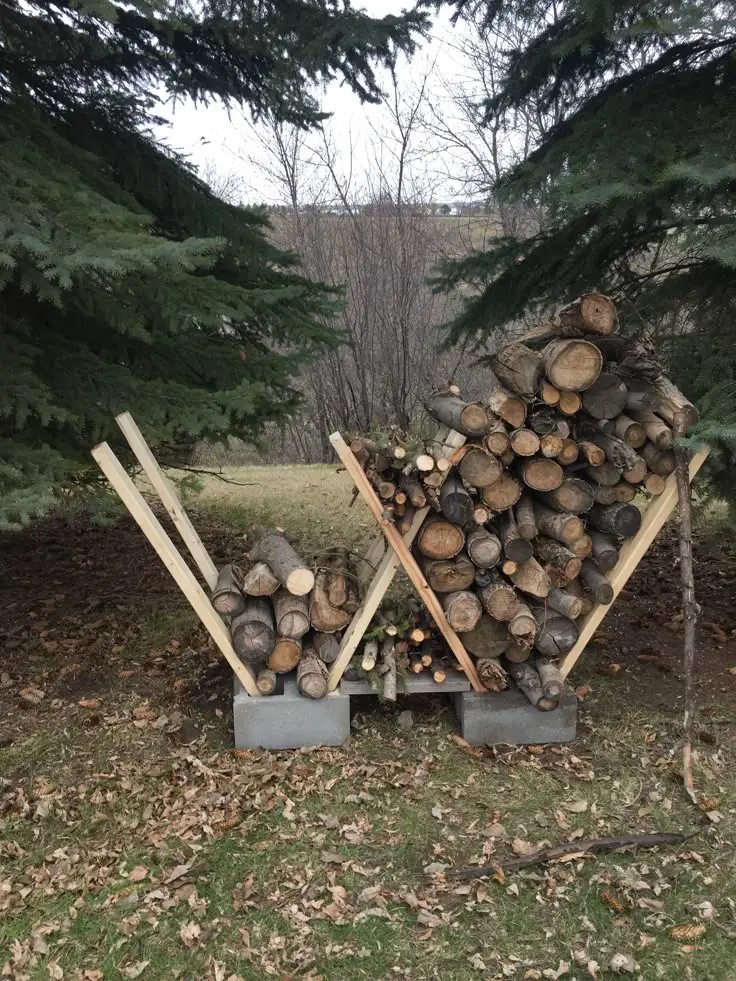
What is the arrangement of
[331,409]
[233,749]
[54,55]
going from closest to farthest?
1. [233,749]
2. [54,55]
3. [331,409]

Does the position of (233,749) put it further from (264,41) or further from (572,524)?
(264,41)

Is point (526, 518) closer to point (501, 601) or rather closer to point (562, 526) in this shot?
point (562, 526)

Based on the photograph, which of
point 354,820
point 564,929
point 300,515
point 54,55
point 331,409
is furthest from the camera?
point 331,409

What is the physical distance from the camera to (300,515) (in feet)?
28.1

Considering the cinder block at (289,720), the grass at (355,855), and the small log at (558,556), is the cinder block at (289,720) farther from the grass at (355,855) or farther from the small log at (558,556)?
the small log at (558,556)

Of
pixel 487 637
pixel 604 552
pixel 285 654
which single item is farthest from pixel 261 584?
pixel 604 552

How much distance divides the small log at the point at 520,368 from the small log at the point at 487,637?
4.20 feet

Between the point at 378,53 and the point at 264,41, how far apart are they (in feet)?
2.77

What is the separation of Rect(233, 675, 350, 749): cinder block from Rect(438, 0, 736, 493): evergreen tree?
2.49 m

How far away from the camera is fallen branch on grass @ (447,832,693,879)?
309 centimetres

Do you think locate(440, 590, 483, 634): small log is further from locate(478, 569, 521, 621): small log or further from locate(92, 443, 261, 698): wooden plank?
locate(92, 443, 261, 698): wooden plank

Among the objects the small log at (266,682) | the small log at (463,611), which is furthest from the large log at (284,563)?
the small log at (463,611)

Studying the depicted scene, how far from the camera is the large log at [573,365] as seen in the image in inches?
138

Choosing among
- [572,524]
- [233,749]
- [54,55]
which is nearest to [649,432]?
[572,524]
